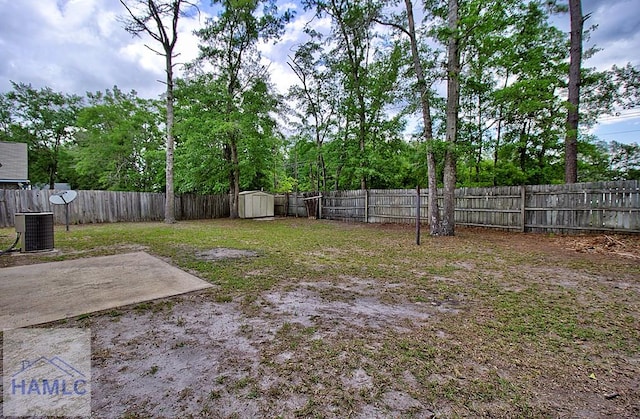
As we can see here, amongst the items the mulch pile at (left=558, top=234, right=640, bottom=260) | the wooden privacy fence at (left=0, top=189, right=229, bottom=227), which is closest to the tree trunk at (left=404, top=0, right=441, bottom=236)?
the mulch pile at (left=558, top=234, right=640, bottom=260)

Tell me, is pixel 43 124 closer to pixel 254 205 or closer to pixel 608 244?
pixel 254 205

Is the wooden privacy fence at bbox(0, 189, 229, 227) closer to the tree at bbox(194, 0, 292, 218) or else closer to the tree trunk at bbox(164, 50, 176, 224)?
the tree trunk at bbox(164, 50, 176, 224)

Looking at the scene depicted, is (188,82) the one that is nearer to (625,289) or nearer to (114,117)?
(114,117)

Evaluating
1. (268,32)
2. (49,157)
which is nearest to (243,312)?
(268,32)

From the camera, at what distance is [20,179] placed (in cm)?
1502

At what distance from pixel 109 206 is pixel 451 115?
550 inches

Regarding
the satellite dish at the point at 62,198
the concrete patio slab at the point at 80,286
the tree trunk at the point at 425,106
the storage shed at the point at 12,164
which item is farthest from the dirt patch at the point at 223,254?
the storage shed at the point at 12,164

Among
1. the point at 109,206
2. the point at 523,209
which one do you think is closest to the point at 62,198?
the point at 109,206

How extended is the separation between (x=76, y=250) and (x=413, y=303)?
6430 mm

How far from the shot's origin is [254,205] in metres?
15.3

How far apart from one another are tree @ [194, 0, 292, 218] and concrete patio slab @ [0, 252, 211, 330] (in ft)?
31.8

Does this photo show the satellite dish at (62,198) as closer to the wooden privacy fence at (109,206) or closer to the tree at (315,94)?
the wooden privacy fence at (109,206)

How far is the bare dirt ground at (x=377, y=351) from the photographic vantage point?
1.42 meters

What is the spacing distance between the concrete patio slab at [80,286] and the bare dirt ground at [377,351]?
0.30 meters
